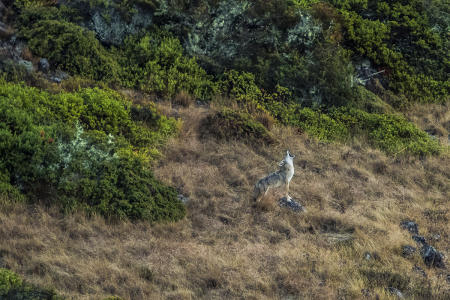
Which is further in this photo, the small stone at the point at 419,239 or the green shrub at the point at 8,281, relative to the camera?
the small stone at the point at 419,239

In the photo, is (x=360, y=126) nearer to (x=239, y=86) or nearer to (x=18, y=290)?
(x=239, y=86)

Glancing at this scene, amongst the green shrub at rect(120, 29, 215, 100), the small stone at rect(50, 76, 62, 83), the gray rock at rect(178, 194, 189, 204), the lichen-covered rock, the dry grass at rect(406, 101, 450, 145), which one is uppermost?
the lichen-covered rock

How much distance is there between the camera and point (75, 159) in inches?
354

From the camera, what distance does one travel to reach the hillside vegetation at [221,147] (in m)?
7.19

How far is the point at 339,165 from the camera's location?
11.8 m

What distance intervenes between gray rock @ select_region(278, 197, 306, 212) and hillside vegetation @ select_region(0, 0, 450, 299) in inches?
5.3

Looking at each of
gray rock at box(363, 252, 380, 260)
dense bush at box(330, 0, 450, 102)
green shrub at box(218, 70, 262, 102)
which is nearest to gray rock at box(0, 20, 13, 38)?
green shrub at box(218, 70, 262, 102)

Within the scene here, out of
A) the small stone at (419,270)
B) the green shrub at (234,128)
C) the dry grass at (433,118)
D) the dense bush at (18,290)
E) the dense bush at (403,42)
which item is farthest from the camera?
the dense bush at (403,42)

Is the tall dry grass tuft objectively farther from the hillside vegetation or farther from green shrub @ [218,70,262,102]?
green shrub @ [218,70,262,102]

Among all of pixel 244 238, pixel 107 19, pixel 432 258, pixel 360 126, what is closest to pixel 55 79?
pixel 107 19

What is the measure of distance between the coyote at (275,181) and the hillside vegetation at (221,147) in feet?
0.63

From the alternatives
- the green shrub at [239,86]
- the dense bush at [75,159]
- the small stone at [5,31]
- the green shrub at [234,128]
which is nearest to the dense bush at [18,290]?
the dense bush at [75,159]

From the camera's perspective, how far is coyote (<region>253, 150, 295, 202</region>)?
947 centimetres

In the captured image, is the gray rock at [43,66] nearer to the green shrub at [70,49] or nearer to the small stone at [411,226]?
the green shrub at [70,49]
